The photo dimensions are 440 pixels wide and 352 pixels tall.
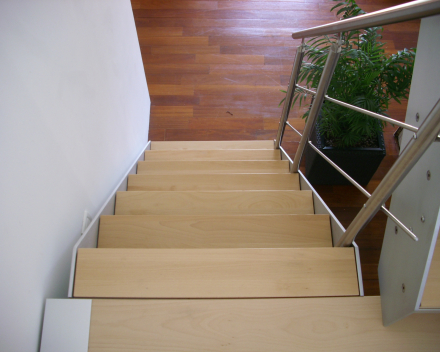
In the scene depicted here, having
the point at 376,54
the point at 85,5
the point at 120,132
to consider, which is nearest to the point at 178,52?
the point at 120,132

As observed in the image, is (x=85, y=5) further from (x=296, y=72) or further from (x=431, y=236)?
(x=431, y=236)

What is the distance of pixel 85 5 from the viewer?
4.40ft

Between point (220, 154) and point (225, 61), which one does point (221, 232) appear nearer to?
point (220, 154)

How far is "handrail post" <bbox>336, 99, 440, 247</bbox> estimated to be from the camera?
66 centimetres

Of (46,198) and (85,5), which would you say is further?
(85,5)

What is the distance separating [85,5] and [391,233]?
154cm

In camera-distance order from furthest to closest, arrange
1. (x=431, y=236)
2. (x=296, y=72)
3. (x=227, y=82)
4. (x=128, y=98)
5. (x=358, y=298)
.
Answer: (x=227, y=82)
(x=128, y=98)
(x=296, y=72)
(x=358, y=298)
(x=431, y=236)

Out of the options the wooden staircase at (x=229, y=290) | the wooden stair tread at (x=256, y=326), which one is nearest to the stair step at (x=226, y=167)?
the wooden staircase at (x=229, y=290)

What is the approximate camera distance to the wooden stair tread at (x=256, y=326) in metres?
0.85

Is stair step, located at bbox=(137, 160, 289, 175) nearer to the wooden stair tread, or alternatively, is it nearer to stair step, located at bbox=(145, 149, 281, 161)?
stair step, located at bbox=(145, 149, 281, 161)

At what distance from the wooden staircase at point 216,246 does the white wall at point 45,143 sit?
0.14 m

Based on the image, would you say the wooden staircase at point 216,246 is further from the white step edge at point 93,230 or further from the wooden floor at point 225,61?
the wooden floor at point 225,61

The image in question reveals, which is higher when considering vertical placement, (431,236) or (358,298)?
(431,236)

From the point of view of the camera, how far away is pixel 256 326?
0.87m
